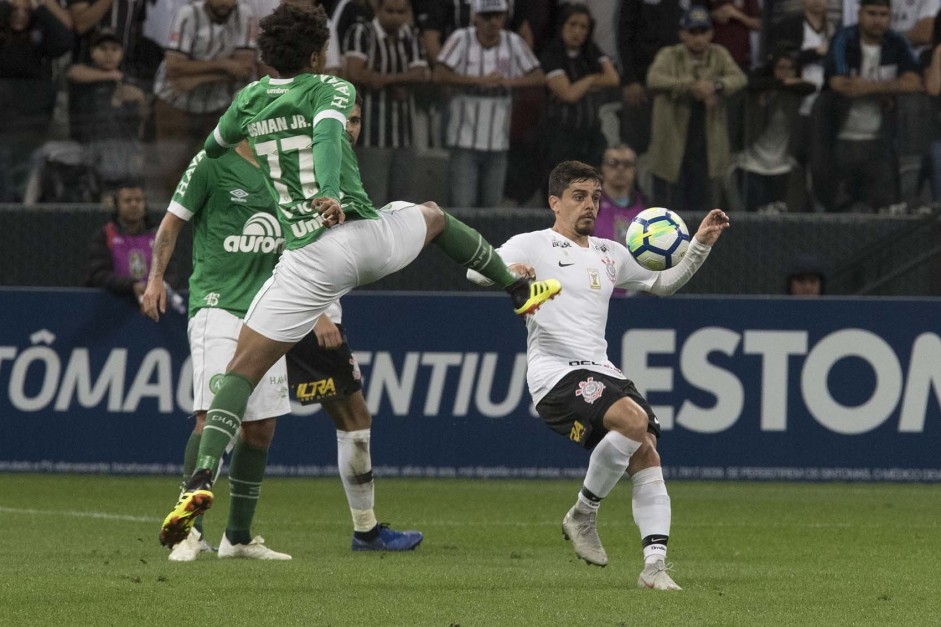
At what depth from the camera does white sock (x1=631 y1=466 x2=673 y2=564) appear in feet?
23.8

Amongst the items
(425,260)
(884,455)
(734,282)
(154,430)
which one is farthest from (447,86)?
(884,455)

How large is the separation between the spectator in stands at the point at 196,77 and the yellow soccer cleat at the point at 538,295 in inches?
308

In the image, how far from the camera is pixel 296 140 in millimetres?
7055

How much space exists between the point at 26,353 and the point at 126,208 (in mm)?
1353

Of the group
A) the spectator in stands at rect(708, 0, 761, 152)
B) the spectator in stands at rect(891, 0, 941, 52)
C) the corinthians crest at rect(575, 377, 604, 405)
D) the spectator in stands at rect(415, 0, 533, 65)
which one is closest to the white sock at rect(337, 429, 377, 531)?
the corinthians crest at rect(575, 377, 604, 405)

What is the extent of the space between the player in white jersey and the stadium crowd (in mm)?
6203

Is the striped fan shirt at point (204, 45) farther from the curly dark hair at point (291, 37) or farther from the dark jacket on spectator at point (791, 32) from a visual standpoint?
the curly dark hair at point (291, 37)

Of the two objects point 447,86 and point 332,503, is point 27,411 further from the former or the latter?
point 447,86

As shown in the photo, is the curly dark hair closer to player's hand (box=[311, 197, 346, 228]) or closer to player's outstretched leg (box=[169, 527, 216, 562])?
player's hand (box=[311, 197, 346, 228])

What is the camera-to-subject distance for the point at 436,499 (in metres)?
12.0

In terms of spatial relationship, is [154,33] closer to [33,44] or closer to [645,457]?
[33,44]

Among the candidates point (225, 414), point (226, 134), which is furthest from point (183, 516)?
point (226, 134)

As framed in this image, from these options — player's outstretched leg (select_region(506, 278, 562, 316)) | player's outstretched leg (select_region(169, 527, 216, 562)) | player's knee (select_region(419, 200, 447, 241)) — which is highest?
player's knee (select_region(419, 200, 447, 241))

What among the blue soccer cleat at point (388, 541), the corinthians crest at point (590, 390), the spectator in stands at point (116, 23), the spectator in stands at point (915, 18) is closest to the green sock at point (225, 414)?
the corinthians crest at point (590, 390)
